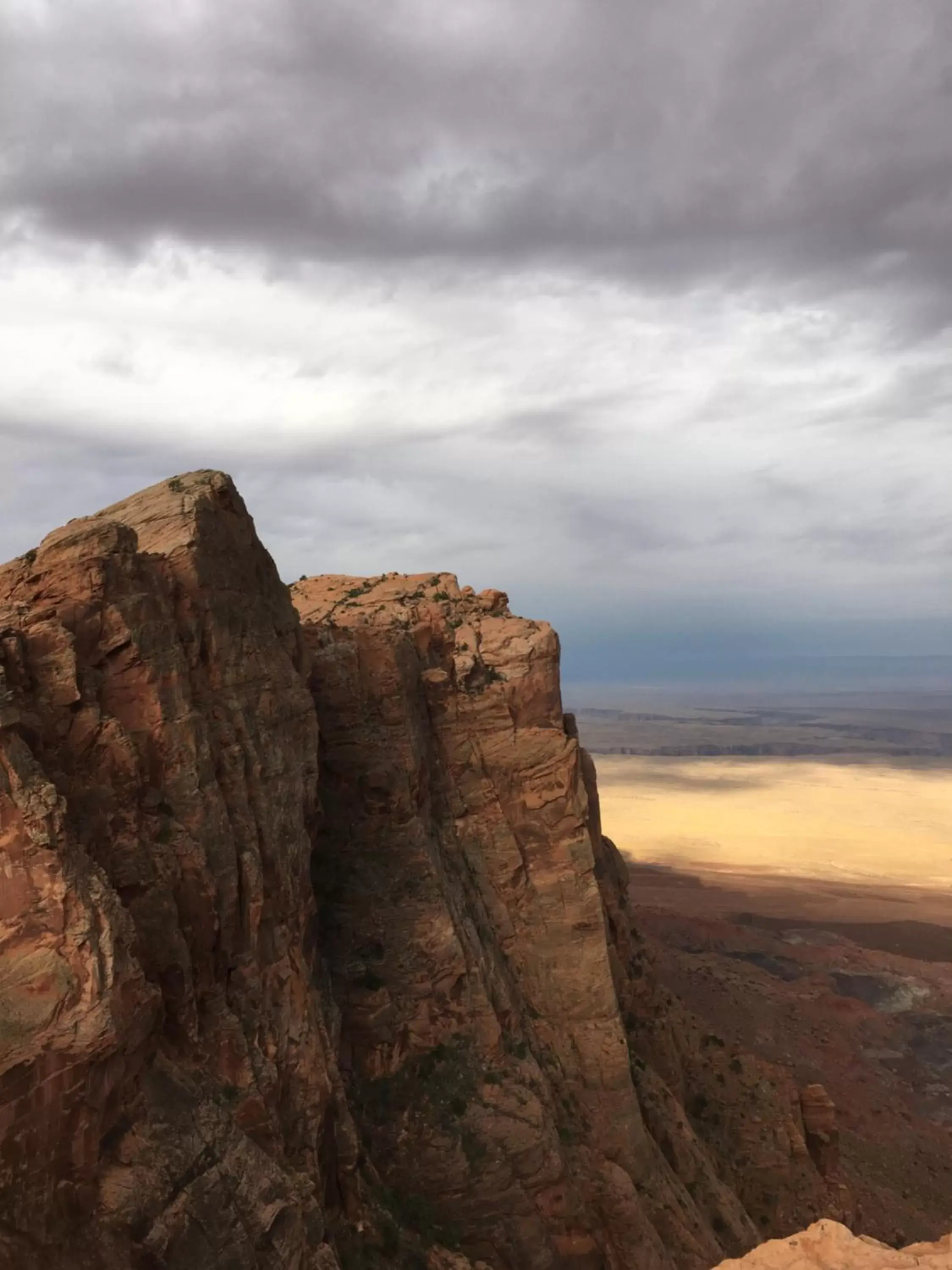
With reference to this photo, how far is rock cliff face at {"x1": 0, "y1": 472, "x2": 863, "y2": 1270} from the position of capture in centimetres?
1066

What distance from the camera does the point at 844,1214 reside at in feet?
86.0

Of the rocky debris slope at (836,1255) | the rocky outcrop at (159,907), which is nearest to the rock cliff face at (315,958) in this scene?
the rocky outcrop at (159,907)

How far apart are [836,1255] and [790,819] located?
9973cm

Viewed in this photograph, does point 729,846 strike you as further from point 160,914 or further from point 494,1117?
point 160,914

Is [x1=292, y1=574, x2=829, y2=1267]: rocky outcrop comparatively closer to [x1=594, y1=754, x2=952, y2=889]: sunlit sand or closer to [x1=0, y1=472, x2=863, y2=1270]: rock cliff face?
[x1=0, y1=472, x2=863, y2=1270]: rock cliff face

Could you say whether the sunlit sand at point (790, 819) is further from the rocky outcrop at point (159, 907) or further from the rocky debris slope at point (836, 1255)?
the rocky outcrop at point (159, 907)

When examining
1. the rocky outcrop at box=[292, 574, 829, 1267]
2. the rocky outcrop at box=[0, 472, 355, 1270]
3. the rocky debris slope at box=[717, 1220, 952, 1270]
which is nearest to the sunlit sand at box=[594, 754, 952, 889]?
the rocky outcrop at box=[292, 574, 829, 1267]

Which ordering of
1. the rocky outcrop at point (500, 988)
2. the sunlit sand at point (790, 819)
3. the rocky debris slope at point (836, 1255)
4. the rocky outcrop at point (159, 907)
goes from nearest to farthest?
the rocky outcrop at point (159, 907) → the rocky debris slope at point (836, 1255) → the rocky outcrop at point (500, 988) → the sunlit sand at point (790, 819)

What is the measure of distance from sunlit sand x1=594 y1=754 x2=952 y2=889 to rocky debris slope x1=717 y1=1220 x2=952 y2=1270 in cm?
6776

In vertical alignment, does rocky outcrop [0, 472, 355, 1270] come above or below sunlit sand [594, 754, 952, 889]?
above

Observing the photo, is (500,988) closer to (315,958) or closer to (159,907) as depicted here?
(315,958)

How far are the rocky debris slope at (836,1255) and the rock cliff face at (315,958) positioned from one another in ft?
21.5

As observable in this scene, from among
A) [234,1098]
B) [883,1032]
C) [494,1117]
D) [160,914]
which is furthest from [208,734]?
[883,1032]

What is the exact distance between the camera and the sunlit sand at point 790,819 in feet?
262
